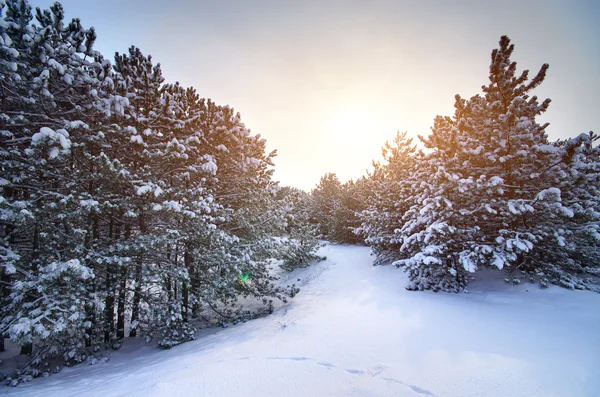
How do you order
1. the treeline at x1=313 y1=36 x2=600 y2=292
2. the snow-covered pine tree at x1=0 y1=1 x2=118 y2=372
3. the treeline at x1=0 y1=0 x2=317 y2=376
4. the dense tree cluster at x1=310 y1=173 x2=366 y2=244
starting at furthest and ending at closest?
the dense tree cluster at x1=310 y1=173 x2=366 y2=244
the treeline at x1=313 y1=36 x2=600 y2=292
the treeline at x1=0 y1=0 x2=317 y2=376
the snow-covered pine tree at x1=0 y1=1 x2=118 y2=372

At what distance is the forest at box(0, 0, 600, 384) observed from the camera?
615 cm

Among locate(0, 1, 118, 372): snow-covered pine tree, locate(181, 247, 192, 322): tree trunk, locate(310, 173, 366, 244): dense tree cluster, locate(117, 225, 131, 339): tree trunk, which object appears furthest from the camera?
locate(310, 173, 366, 244): dense tree cluster

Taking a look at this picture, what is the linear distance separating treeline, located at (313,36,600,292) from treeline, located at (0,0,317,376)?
6443 mm

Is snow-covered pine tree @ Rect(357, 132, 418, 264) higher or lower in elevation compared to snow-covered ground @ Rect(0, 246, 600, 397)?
higher

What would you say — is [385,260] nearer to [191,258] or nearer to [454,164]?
[454,164]

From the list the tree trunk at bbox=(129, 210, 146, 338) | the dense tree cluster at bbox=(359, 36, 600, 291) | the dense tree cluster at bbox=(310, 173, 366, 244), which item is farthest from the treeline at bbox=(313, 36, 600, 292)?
→ the dense tree cluster at bbox=(310, 173, 366, 244)

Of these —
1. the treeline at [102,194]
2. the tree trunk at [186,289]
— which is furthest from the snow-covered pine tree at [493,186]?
the tree trunk at [186,289]

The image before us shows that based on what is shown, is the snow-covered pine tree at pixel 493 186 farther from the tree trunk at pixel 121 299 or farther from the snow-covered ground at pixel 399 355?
the tree trunk at pixel 121 299

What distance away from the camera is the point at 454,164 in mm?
8633

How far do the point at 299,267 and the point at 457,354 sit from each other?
14.8m

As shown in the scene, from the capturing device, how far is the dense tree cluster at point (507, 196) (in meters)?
6.95

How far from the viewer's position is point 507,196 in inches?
318

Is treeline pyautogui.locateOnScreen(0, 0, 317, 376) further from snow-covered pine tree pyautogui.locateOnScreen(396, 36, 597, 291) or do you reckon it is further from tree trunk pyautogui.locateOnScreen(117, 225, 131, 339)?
snow-covered pine tree pyautogui.locateOnScreen(396, 36, 597, 291)

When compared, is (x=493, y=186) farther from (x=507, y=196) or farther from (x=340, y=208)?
(x=340, y=208)
